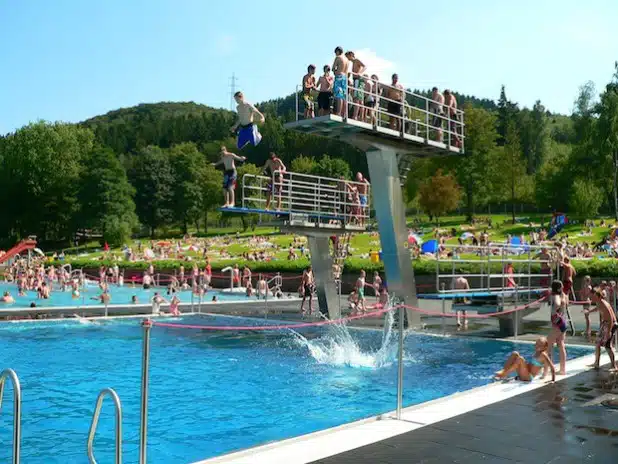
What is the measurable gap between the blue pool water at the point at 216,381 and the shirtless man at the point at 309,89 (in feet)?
20.7

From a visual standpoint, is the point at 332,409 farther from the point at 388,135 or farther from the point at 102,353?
the point at 388,135

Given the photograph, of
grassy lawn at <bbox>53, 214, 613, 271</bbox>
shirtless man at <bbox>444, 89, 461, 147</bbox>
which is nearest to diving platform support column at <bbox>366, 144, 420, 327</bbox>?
shirtless man at <bbox>444, 89, 461, 147</bbox>

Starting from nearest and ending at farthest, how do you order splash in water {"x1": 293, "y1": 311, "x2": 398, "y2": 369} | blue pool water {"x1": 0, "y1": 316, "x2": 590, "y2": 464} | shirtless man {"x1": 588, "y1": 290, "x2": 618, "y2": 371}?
blue pool water {"x1": 0, "y1": 316, "x2": 590, "y2": 464} < shirtless man {"x1": 588, "y1": 290, "x2": 618, "y2": 371} < splash in water {"x1": 293, "y1": 311, "x2": 398, "y2": 369}

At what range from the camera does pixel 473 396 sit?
9.50 metres

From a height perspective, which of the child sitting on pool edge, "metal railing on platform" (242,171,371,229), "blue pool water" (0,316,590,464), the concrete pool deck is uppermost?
"metal railing on platform" (242,171,371,229)

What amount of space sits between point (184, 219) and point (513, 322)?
88.8 meters

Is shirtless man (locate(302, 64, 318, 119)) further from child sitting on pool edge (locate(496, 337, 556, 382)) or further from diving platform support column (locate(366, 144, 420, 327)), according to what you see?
child sitting on pool edge (locate(496, 337, 556, 382))

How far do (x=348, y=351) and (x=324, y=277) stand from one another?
268 inches

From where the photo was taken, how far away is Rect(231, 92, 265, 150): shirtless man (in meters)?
18.3

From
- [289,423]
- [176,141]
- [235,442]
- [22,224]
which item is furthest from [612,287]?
[176,141]

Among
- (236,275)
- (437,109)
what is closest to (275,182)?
(437,109)

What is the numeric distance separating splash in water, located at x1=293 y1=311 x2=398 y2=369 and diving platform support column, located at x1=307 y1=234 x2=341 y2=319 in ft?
12.0

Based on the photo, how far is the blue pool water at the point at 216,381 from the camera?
888 cm

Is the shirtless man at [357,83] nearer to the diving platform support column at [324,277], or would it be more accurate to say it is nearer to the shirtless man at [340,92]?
the shirtless man at [340,92]
